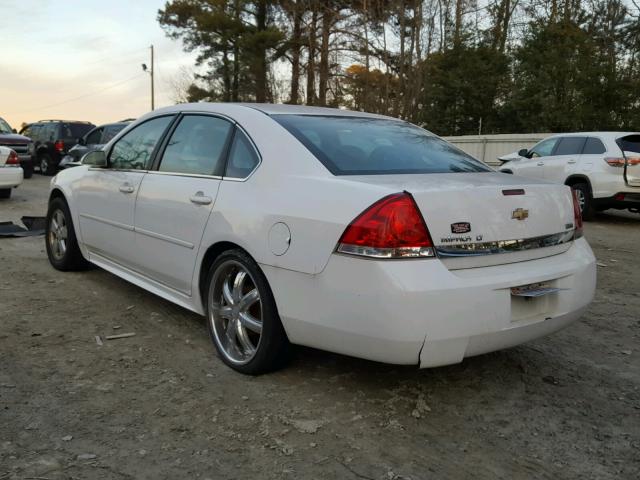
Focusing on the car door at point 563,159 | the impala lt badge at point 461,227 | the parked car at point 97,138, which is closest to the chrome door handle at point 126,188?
the impala lt badge at point 461,227

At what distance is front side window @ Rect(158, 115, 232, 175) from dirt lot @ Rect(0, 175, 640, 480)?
111cm

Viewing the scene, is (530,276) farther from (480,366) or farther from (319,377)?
(319,377)

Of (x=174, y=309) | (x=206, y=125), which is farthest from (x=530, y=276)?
(x=174, y=309)

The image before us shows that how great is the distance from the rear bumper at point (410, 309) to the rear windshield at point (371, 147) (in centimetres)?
65

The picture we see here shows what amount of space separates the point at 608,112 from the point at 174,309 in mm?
20444

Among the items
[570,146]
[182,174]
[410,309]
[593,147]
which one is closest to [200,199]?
[182,174]

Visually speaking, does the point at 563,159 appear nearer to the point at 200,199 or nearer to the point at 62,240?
the point at 62,240

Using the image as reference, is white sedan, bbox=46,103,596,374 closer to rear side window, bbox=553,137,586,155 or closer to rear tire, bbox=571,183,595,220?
rear tire, bbox=571,183,595,220

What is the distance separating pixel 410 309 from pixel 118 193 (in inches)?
108

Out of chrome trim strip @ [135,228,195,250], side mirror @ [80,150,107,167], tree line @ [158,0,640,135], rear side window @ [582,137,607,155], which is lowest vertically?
chrome trim strip @ [135,228,195,250]

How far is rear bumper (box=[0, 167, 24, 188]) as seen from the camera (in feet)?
37.5

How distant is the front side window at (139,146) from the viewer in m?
4.40

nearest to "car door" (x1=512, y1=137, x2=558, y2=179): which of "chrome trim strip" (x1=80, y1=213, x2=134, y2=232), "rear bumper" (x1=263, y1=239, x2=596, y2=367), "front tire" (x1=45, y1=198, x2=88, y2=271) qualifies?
"front tire" (x1=45, y1=198, x2=88, y2=271)

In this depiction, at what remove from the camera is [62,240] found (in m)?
5.66
